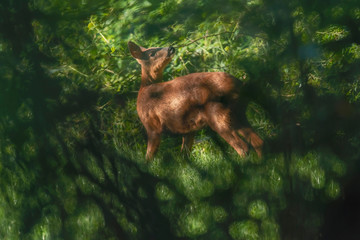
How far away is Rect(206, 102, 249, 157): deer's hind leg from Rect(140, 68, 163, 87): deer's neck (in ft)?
1.45

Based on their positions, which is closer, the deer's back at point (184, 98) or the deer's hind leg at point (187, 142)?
the deer's back at point (184, 98)

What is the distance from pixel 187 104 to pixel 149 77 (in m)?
0.36

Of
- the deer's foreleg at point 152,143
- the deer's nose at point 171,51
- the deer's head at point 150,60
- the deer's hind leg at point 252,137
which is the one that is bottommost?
the deer's foreleg at point 152,143

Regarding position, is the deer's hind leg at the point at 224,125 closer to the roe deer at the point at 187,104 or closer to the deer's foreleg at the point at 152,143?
the roe deer at the point at 187,104

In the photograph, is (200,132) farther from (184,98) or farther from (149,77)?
(149,77)

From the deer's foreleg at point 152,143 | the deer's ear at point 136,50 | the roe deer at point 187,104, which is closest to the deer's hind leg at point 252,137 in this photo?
the roe deer at point 187,104

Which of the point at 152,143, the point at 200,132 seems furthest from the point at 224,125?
the point at 152,143

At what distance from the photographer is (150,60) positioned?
13.6ft

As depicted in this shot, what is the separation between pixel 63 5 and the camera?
4.39 m

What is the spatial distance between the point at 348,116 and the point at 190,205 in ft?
4.21

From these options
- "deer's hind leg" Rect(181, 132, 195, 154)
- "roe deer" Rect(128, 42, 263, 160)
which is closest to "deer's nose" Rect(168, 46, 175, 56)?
"roe deer" Rect(128, 42, 263, 160)

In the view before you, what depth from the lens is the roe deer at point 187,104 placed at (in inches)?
154

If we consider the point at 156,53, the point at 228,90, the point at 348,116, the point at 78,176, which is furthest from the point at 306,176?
the point at 78,176

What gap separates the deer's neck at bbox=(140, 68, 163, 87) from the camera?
4.13m
